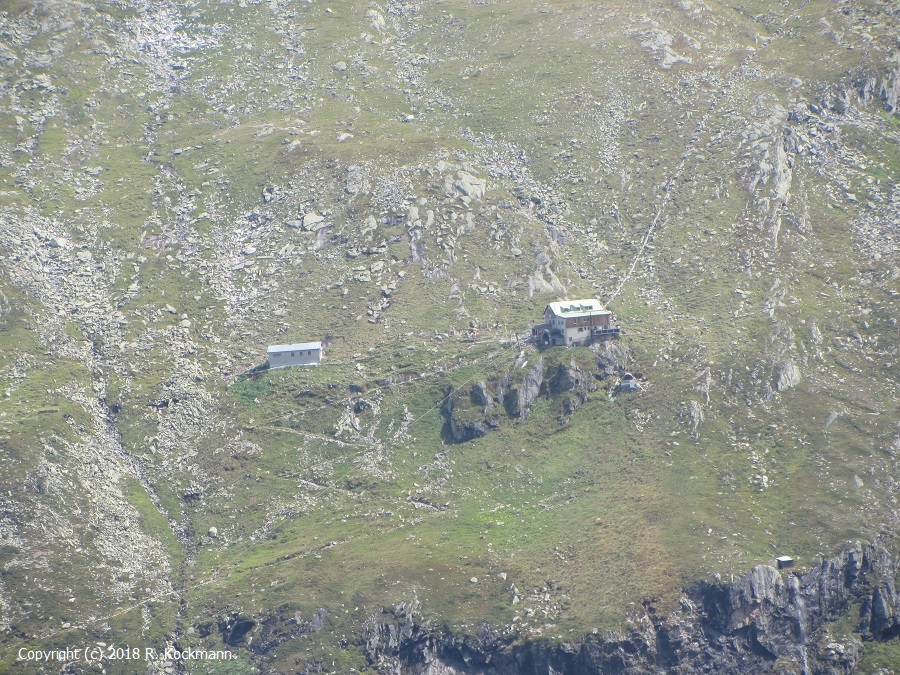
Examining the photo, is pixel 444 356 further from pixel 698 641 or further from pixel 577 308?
pixel 698 641

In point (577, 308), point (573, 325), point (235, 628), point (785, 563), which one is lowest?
point (235, 628)

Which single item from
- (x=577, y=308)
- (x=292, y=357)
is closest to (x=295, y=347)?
(x=292, y=357)

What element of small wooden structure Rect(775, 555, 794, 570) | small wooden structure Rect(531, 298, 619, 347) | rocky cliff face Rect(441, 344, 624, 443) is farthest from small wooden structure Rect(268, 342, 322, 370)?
small wooden structure Rect(775, 555, 794, 570)

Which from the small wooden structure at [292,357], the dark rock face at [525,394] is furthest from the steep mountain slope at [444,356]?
the small wooden structure at [292,357]

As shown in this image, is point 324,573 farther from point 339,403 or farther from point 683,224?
point 683,224

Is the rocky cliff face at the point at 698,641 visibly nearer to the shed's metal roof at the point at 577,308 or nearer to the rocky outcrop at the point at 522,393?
the rocky outcrop at the point at 522,393
